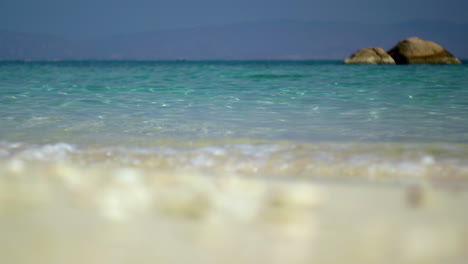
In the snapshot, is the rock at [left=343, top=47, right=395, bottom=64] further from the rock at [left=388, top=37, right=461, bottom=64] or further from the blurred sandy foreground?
the blurred sandy foreground

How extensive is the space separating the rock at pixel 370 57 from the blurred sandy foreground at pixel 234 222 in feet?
112

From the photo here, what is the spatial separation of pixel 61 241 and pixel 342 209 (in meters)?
0.83

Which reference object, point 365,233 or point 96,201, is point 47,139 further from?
point 365,233

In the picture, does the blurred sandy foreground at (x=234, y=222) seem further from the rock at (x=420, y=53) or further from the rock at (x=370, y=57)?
the rock at (x=420, y=53)

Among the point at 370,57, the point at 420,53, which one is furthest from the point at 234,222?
the point at 420,53

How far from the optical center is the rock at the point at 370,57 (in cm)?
3295

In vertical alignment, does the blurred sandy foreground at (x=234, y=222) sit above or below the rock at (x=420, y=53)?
below

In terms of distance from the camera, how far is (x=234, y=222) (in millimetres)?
1133

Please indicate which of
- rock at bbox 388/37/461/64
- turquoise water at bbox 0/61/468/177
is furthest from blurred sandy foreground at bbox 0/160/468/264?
rock at bbox 388/37/461/64

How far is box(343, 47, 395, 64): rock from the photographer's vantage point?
32947 millimetres

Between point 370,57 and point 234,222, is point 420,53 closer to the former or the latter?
point 370,57

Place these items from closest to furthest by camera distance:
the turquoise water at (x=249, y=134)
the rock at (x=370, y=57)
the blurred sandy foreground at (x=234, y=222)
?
the blurred sandy foreground at (x=234, y=222), the turquoise water at (x=249, y=134), the rock at (x=370, y=57)

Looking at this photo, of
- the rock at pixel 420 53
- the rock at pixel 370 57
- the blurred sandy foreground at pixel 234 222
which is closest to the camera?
the blurred sandy foreground at pixel 234 222

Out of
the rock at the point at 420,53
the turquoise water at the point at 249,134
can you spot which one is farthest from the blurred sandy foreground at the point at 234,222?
the rock at the point at 420,53
